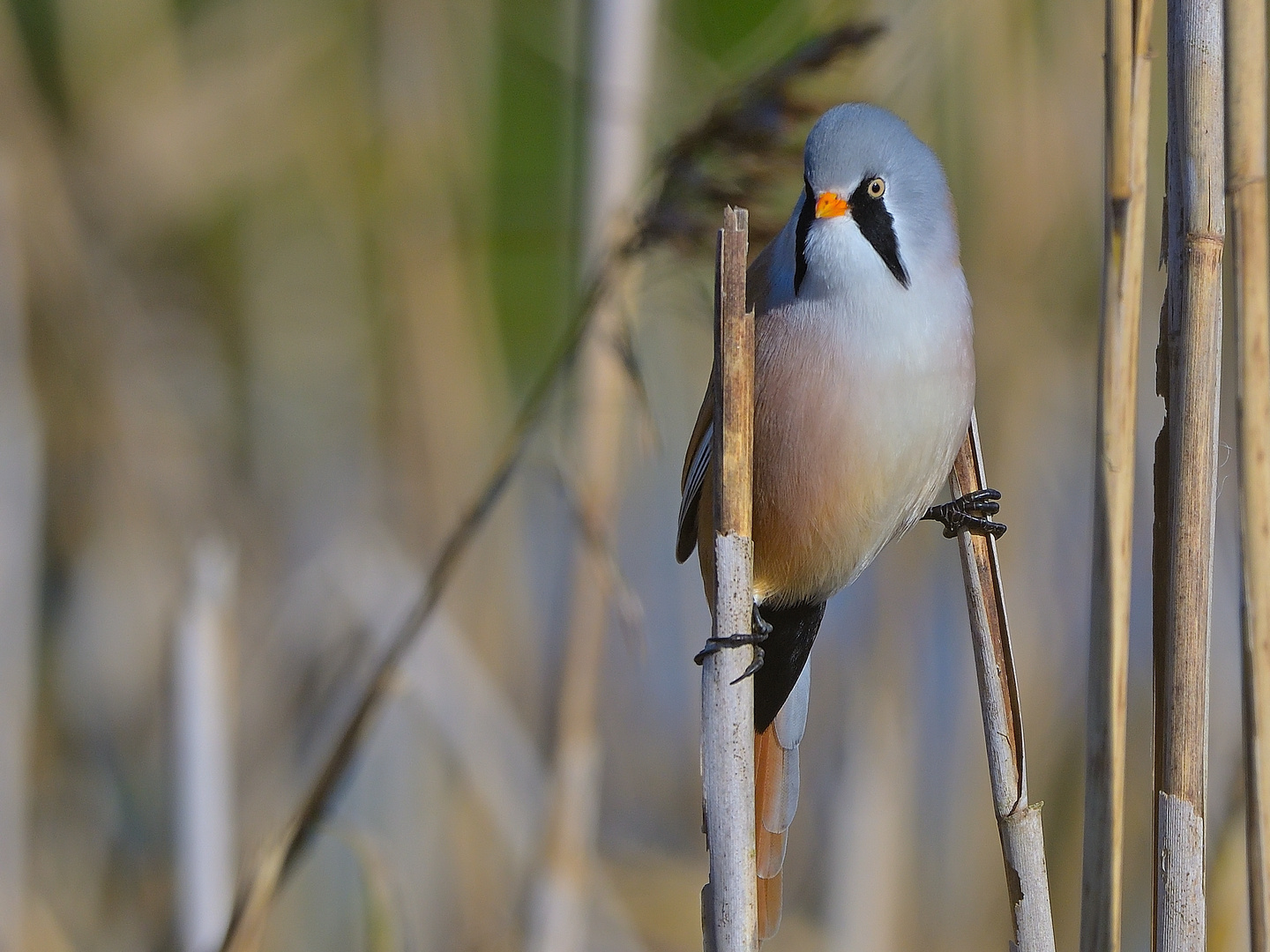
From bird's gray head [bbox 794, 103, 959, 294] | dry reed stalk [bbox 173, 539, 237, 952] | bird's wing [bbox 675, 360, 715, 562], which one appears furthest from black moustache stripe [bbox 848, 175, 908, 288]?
dry reed stalk [bbox 173, 539, 237, 952]

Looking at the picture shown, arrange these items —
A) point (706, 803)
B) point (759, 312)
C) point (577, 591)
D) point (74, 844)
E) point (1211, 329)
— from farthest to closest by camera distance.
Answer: point (74, 844), point (577, 591), point (759, 312), point (706, 803), point (1211, 329)

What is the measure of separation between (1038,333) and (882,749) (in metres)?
0.79

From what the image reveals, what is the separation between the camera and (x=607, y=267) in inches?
61.0

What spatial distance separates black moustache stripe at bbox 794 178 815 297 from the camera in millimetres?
1311

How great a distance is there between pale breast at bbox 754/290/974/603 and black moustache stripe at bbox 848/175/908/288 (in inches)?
2.8

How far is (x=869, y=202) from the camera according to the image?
131 centimetres

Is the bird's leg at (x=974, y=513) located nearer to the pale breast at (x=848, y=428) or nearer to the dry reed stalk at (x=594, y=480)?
the pale breast at (x=848, y=428)

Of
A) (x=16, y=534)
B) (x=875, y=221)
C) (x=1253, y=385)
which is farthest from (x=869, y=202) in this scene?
(x=16, y=534)

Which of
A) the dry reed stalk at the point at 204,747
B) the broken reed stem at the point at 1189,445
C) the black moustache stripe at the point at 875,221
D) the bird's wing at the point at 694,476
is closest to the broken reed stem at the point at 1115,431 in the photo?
the broken reed stem at the point at 1189,445

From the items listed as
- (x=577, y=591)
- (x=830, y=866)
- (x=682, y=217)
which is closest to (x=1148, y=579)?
(x=830, y=866)

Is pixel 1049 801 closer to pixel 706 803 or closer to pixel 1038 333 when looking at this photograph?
pixel 1038 333

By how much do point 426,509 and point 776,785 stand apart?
1.29 m

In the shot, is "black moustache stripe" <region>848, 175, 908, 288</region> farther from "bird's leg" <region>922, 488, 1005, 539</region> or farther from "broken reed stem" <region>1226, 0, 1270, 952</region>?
"broken reed stem" <region>1226, 0, 1270, 952</region>

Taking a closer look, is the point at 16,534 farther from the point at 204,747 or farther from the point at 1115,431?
the point at 1115,431
